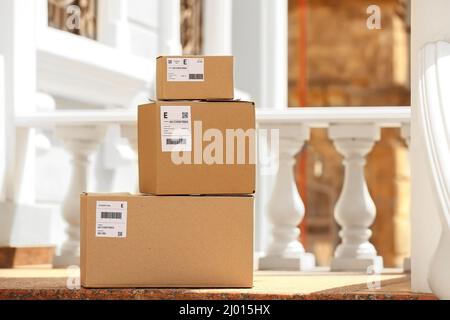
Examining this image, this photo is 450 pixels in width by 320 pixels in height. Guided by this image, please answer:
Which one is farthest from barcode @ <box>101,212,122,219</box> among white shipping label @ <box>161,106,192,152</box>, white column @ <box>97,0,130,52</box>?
white column @ <box>97,0,130,52</box>

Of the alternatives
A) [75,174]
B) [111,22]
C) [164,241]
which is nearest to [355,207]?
[75,174]

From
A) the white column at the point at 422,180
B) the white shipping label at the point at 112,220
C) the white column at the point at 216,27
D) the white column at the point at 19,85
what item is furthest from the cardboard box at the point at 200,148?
the white column at the point at 216,27

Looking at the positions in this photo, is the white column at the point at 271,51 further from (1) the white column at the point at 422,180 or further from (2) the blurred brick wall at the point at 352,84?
(2) the blurred brick wall at the point at 352,84

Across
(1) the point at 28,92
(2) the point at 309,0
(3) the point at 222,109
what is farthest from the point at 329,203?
(3) the point at 222,109

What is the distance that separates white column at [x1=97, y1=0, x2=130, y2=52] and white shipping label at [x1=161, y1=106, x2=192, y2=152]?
231 cm

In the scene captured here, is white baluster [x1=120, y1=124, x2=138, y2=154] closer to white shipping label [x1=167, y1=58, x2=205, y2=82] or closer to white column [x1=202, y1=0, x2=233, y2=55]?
white shipping label [x1=167, y1=58, x2=205, y2=82]

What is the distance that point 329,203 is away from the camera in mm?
12164

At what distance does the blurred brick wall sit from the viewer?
12203mm

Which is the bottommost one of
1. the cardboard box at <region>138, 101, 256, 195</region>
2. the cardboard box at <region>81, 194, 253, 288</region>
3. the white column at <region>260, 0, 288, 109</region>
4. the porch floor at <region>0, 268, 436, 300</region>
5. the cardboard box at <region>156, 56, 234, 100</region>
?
the porch floor at <region>0, 268, 436, 300</region>

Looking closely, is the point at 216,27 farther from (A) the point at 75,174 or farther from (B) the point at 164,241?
(B) the point at 164,241

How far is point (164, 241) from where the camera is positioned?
325cm

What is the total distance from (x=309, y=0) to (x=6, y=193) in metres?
8.47

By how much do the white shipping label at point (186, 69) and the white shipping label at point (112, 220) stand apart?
371mm

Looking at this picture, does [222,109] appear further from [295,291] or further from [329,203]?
[329,203]
